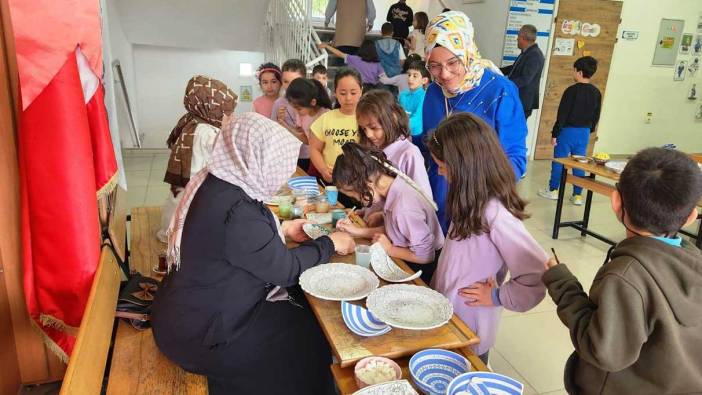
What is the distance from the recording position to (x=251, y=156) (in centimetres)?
149

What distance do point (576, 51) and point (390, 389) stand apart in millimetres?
7369

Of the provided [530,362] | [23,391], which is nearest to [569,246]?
[530,362]

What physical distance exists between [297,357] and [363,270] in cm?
40

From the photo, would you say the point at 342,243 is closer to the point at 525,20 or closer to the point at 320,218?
the point at 320,218

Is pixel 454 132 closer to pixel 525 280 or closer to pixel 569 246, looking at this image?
pixel 525 280

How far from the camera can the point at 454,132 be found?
1.64 m

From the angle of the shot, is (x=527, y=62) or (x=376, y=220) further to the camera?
(x=527, y=62)

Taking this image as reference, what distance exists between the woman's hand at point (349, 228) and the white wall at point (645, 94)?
7.11 meters

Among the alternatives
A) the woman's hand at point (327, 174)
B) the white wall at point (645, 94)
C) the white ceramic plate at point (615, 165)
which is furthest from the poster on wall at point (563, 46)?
the woman's hand at point (327, 174)

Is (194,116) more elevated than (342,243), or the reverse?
(194,116)

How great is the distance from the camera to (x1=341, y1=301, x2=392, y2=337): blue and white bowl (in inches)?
54.1

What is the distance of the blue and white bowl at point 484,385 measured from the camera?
1.16m

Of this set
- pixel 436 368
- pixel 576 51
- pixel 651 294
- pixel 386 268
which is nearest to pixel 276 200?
pixel 386 268

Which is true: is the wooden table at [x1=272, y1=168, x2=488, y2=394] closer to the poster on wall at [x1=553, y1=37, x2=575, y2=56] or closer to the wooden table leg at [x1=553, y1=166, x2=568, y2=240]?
the wooden table leg at [x1=553, y1=166, x2=568, y2=240]
